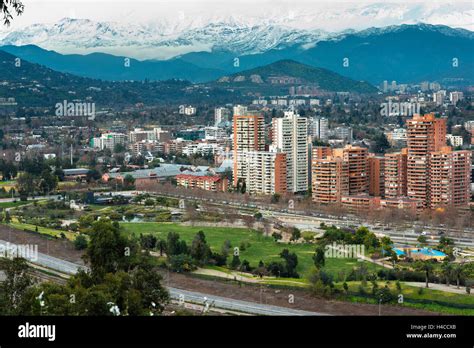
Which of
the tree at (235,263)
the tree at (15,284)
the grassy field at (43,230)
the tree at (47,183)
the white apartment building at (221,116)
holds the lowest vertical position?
the tree at (235,263)

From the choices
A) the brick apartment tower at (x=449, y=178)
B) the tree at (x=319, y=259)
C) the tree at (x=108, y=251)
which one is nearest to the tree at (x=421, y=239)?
the tree at (x=319, y=259)

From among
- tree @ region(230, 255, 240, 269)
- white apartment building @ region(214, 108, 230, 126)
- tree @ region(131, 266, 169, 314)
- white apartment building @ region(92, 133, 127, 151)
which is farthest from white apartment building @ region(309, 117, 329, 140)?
tree @ region(131, 266, 169, 314)

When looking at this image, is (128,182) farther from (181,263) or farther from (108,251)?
(108,251)

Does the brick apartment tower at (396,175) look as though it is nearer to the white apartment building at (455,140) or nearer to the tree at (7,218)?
the tree at (7,218)

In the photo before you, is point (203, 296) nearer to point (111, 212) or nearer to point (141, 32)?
point (111, 212)

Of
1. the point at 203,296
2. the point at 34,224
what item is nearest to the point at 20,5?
the point at 203,296

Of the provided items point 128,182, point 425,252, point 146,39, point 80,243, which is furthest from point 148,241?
point 146,39

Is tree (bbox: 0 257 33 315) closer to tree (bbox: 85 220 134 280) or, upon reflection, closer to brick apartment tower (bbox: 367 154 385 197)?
tree (bbox: 85 220 134 280)
